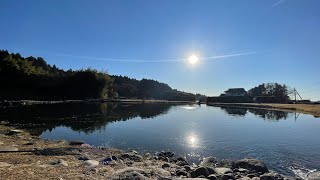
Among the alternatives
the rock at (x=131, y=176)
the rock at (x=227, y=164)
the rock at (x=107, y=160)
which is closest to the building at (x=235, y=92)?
the rock at (x=227, y=164)

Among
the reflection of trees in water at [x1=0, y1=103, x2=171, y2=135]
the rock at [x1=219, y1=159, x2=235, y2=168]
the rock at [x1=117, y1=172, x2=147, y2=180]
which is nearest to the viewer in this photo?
the rock at [x1=117, y1=172, x2=147, y2=180]

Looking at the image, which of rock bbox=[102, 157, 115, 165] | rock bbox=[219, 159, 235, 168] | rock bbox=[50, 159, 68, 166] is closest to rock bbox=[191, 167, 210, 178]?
rock bbox=[219, 159, 235, 168]

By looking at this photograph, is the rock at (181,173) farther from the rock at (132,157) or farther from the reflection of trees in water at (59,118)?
the reflection of trees in water at (59,118)

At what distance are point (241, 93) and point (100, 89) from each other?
217 ft

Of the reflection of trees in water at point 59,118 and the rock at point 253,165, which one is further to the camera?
the reflection of trees in water at point 59,118

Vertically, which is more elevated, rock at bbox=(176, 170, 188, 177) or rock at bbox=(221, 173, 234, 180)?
rock at bbox=(221, 173, 234, 180)

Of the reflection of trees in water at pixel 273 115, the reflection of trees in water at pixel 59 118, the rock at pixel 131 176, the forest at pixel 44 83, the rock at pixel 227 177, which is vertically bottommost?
the rock at pixel 227 177

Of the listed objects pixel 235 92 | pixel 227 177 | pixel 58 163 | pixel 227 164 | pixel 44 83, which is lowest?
pixel 227 164

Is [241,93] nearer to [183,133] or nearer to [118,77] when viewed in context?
[118,77]

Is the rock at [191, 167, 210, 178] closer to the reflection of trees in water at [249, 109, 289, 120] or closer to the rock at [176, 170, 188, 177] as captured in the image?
the rock at [176, 170, 188, 177]

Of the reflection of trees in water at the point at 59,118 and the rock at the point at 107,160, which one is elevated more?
the reflection of trees in water at the point at 59,118

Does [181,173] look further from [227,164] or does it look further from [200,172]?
[227,164]

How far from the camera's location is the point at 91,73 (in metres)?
105

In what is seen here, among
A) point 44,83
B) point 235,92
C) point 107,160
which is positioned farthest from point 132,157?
point 235,92
